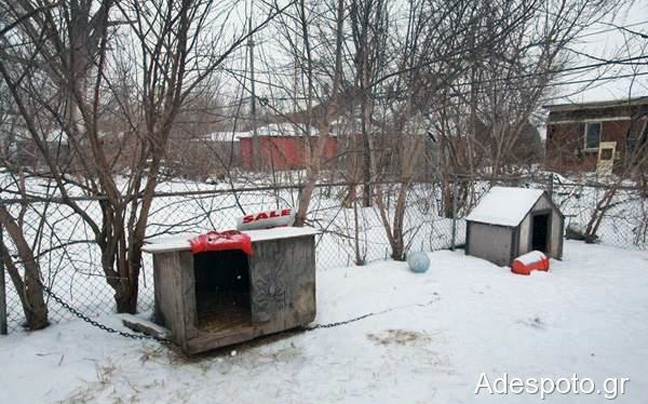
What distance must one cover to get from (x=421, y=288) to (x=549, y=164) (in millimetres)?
10241

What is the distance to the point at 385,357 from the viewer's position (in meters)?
2.96

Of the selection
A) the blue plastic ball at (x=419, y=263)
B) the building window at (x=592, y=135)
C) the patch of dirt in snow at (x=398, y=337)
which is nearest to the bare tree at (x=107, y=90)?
the patch of dirt in snow at (x=398, y=337)

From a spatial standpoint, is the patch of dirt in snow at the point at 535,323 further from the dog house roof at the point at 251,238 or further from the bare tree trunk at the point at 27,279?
the bare tree trunk at the point at 27,279

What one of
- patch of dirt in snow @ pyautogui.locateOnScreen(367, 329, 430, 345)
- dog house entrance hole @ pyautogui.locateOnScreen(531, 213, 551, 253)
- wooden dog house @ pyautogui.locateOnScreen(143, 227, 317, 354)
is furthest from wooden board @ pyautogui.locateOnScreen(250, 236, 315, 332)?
dog house entrance hole @ pyautogui.locateOnScreen(531, 213, 551, 253)

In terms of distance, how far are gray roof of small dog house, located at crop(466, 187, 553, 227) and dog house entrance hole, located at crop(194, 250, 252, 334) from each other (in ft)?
11.0

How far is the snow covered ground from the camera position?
2.51 metres

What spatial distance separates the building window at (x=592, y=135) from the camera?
1959 cm

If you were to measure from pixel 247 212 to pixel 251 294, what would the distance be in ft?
12.5

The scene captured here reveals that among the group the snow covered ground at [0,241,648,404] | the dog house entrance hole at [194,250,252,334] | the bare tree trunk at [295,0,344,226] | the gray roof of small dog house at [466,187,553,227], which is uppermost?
the bare tree trunk at [295,0,344,226]

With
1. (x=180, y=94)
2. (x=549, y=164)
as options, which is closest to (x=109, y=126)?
(x=180, y=94)

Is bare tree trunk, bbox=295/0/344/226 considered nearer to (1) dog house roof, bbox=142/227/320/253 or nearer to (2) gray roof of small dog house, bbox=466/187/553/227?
(1) dog house roof, bbox=142/227/320/253

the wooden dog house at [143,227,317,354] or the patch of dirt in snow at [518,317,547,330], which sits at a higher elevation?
the wooden dog house at [143,227,317,354]

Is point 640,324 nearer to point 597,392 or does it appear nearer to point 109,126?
point 597,392

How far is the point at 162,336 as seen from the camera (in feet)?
10.1
